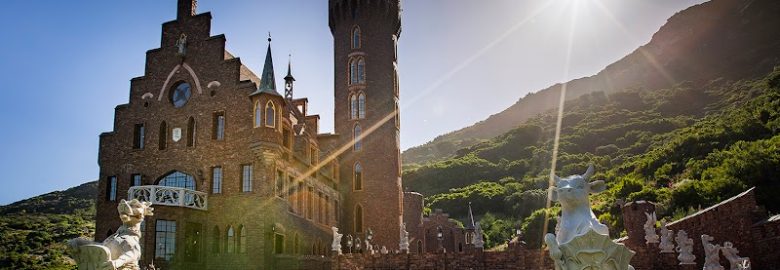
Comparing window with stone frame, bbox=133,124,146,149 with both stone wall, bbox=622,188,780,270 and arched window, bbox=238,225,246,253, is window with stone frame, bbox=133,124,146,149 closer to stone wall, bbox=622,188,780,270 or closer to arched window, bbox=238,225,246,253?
arched window, bbox=238,225,246,253

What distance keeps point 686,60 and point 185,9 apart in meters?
114

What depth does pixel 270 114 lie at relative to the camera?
27797 millimetres

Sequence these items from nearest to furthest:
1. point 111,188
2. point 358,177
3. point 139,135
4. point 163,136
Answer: point 111,188, point 163,136, point 139,135, point 358,177

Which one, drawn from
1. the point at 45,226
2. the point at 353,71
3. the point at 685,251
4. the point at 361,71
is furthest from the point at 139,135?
the point at 45,226

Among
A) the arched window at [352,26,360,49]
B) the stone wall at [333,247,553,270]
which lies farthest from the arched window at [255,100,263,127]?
the arched window at [352,26,360,49]

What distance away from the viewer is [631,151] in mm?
77750

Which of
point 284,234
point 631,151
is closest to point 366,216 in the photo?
point 284,234

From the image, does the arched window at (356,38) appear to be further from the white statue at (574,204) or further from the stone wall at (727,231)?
the white statue at (574,204)

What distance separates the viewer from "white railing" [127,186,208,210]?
25.4 m

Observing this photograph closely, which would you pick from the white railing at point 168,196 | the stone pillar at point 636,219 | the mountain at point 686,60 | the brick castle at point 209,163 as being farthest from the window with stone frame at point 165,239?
the mountain at point 686,60

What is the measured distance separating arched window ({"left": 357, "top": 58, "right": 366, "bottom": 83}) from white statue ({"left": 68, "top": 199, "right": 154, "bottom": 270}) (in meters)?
33.4

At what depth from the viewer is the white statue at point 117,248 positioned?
6684 millimetres

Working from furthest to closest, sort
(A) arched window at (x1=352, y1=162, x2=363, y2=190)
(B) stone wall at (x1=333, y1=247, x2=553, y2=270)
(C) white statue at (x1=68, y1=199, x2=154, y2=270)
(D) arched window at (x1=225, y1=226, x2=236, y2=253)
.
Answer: (A) arched window at (x1=352, y1=162, x2=363, y2=190), (D) arched window at (x1=225, y1=226, x2=236, y2=253), (B) stone wall at (x1=333, y1=247, x2=553, y2=270), (C) white statue at (x1=68, y1=199, x2=154, y2=270)

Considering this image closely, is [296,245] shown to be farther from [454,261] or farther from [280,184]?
[454,261]
